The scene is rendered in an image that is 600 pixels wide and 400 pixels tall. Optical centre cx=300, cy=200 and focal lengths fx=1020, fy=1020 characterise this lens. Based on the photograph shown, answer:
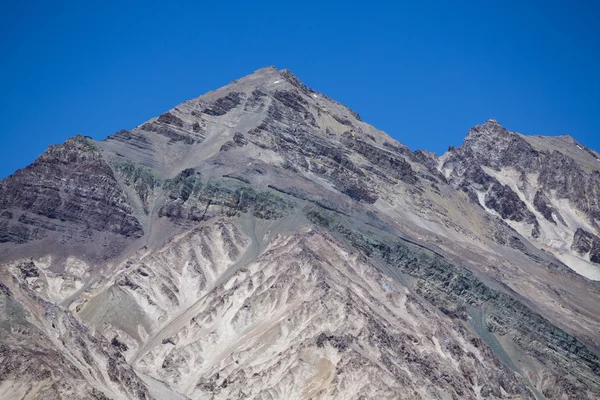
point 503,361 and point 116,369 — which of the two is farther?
point 503,361

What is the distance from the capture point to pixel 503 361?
630 feet

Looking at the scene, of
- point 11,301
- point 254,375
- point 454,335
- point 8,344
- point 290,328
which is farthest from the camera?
point 454,335

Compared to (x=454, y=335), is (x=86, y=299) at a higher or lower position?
higher

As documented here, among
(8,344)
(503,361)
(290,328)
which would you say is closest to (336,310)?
(290,328)

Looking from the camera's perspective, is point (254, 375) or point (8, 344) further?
point (254, 375)

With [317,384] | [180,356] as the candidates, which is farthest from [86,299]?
[317,384]

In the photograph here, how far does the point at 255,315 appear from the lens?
582 ft

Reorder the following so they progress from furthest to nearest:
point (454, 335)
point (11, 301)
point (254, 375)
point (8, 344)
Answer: point (454, 335) < point (254, 375) < point (11, 301) < point (8, 344)

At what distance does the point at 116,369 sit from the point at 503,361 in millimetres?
87322

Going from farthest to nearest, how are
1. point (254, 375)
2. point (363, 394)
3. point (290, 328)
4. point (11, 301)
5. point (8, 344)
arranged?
point (290, 328)
point (254, 375)
point (363, 394)
point (11, 301)
point (8, 344)

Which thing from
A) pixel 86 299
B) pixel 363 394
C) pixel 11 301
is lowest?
pixel 363 394

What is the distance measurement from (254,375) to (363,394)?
18586 mm

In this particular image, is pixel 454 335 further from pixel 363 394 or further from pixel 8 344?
pixel 8 344

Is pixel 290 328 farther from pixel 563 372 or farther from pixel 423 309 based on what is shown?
pixel 563 372
